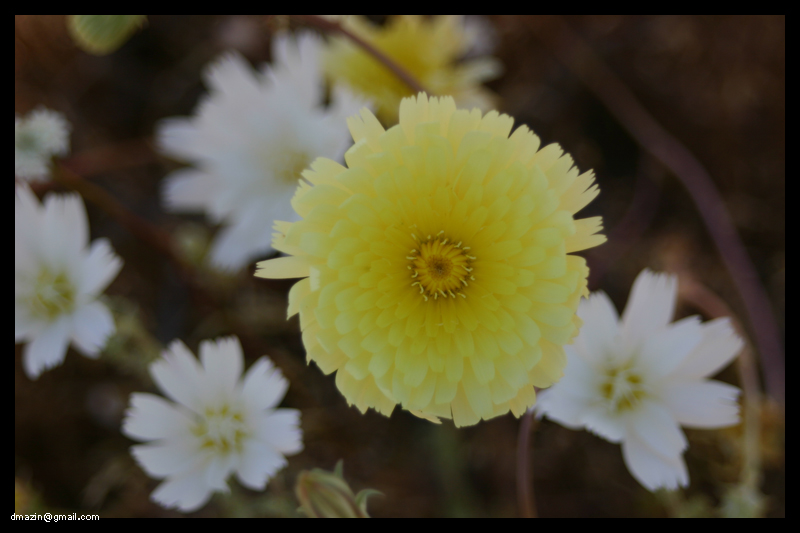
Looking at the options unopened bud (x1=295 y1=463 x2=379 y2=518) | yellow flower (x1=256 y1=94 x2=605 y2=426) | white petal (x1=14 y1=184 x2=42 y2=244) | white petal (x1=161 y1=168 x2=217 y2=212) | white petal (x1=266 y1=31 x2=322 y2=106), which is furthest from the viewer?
white petal (x1=161 y1=168 x2=217 y2=212)

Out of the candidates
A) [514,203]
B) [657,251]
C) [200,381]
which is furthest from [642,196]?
[200,381]

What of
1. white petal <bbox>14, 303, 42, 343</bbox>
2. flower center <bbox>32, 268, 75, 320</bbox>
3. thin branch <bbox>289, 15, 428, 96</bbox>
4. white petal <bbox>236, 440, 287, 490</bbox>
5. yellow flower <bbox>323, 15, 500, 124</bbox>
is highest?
yellow flower <bbox>323, 15, 500, 124</bbox>

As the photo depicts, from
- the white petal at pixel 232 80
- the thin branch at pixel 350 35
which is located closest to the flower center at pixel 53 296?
the white petal at pixel 232 80

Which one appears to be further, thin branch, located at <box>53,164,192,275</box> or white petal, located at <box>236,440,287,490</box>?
thin branch, located at <box>53,164,192,275</box>

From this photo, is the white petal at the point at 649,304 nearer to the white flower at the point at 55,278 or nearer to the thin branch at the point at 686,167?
the thin branch at the point at 686,167

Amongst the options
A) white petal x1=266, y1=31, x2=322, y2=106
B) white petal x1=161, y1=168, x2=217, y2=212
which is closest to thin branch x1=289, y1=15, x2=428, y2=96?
white petal x1=266, y1=31, x2=322, y2=106

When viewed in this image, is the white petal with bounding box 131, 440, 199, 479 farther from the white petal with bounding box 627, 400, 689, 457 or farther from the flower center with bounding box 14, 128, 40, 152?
the white petal with bounding box 627, 400, 689, 457

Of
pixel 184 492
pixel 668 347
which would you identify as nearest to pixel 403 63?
pixel 668 347
